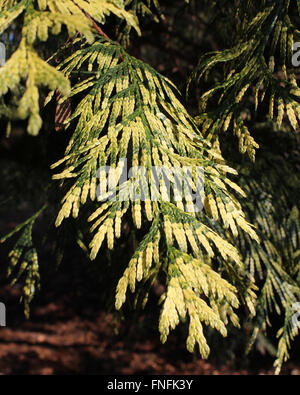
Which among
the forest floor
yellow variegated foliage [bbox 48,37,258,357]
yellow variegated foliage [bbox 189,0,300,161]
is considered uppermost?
yellow variegated foliage [bbox 189,0,300,161]

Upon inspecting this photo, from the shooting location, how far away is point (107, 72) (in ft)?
6.07

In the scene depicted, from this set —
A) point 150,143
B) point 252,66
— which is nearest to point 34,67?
point 150,143

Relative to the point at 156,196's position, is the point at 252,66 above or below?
above

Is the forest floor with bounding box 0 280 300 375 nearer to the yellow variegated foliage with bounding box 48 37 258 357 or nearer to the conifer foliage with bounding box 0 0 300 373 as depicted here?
the conifer foliage with bounding box 0 0 300 373

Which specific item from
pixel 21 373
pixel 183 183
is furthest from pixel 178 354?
pixel 183 183

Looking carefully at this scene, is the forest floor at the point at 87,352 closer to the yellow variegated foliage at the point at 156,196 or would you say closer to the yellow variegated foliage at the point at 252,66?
the yellow variegated foliage at the point at 156,196

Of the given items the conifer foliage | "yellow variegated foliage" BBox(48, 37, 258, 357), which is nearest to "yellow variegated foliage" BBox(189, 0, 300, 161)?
the conifer foliage

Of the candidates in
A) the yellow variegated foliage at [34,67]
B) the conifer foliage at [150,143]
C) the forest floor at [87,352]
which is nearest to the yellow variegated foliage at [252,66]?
the conifer foliage at [150,143]

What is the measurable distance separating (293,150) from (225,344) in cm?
261

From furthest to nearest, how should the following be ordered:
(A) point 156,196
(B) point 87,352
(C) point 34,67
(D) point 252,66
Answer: (B) point 87,352 < (D) point 252,66 < (A) point 156,196 < (C) point 34,67

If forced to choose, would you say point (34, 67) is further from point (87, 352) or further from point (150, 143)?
point (87, 352)

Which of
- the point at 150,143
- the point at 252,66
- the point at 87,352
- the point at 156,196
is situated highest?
the point at 252,66
